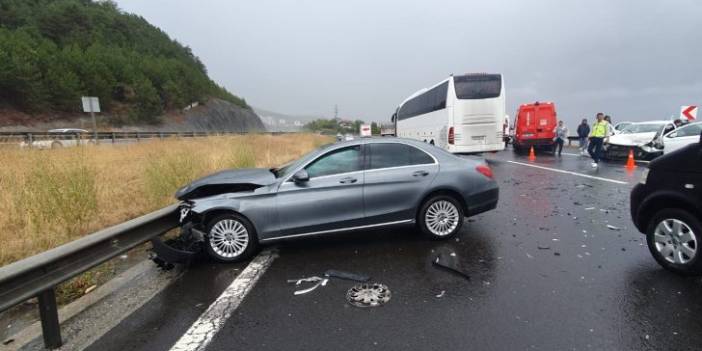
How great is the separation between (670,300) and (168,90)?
81.9 metres

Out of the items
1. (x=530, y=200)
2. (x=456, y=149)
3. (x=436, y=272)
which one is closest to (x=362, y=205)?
(x=436, y=272)

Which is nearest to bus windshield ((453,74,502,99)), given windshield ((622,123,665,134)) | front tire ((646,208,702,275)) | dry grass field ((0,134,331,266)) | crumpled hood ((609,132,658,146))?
crumpled hood ((609,132,658,146))

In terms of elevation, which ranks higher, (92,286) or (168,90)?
(168,90)

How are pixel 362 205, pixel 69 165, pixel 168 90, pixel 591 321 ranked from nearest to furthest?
pixel 591 321 < pixel 362 205 < pixel 69 165 < pixel 168 90

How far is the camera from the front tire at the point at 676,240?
348 cm

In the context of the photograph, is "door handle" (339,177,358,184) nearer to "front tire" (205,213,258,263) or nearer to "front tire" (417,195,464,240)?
"front tire" (417,195,464,240)

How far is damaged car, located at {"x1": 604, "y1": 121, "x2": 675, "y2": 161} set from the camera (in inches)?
561

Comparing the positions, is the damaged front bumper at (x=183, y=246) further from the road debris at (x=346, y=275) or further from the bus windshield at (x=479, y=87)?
the bus windshield at (x=479, y=87)

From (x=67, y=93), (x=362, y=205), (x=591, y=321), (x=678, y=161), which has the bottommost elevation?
(x=591, y=321)

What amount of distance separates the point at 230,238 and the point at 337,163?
1.69m

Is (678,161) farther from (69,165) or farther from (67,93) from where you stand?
(67,93)

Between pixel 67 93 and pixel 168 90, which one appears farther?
pixel 168 90

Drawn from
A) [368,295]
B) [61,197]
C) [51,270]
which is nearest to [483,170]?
[368,295]

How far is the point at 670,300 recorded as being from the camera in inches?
124
